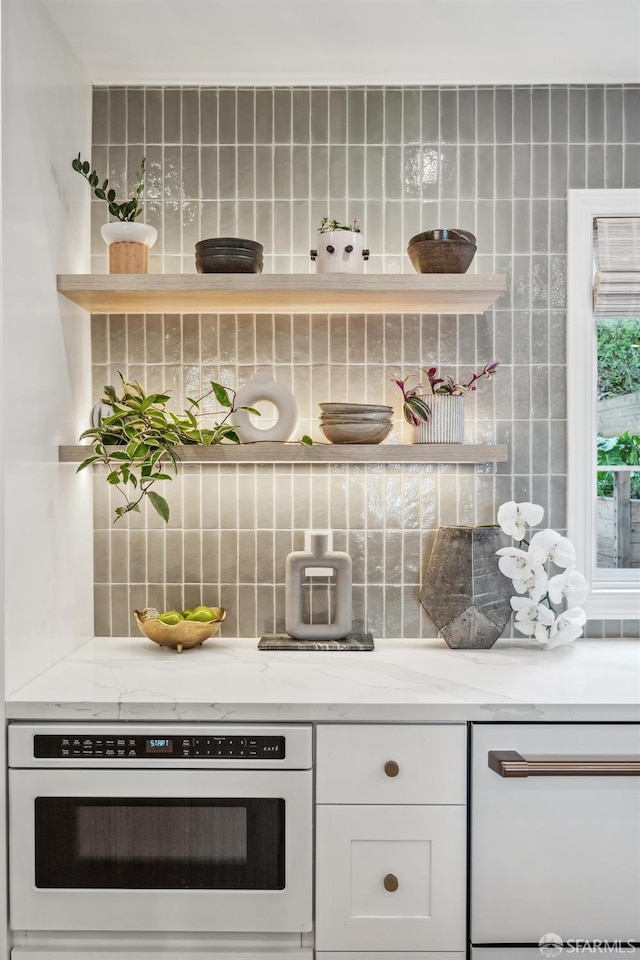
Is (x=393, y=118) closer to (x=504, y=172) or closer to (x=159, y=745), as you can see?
(x=504, y=172)

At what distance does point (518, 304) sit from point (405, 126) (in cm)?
64

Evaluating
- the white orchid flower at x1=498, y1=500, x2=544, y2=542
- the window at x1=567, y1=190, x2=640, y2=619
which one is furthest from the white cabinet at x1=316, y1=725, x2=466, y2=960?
the window at x1=567, y1=190, x2=640, y2=619

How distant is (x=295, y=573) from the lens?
2168 mm

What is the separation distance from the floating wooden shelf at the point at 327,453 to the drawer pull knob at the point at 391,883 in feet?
3.27

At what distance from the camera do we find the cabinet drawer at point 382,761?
1.64 meters

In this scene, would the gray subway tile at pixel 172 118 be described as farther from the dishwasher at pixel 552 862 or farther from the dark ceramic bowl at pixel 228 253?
the dishwasher at pixel 552 862

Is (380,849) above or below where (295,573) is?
below

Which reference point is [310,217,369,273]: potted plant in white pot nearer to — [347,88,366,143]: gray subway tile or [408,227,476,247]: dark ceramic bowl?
[408,227,476,247]: dark ceramic bowl

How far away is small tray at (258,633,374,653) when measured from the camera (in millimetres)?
2109

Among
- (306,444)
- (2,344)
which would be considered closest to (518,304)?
(306,444)

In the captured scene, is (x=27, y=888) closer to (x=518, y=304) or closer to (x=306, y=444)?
(x=306, y=444)

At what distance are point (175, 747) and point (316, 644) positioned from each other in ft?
1.95

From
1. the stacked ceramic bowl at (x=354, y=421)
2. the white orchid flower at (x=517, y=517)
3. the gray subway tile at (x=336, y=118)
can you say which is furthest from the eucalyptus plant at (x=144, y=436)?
the gray subway tile at (x=336, y=118)

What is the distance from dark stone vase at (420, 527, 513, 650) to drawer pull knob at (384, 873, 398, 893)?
70 centimetres
